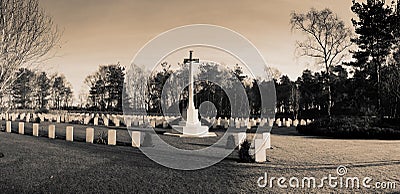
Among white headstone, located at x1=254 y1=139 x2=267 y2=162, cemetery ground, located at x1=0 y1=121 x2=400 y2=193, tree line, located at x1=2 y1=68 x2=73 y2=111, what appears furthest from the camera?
tree line, located at x1=2 y1=68 x2=73 y2=111

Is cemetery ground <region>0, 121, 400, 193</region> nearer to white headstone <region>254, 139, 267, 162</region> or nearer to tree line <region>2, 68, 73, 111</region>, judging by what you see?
white headstone <region>254, 139, 267, 162</region>

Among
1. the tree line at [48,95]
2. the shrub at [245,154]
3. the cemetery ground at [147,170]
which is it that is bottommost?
the cemetery ground at [147,170]

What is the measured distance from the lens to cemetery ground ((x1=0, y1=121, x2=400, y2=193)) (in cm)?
780

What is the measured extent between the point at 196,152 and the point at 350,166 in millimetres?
5151

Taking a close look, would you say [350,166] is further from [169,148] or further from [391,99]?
[391,99]

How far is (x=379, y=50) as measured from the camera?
34.5 meters

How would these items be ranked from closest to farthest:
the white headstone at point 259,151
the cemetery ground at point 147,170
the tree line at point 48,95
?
1. the cemetery ground at point 147,170
2. the white headstone at point 259,151
3. the tree line at point 48,95

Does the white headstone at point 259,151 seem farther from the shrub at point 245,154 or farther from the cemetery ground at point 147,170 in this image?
the cemetery ground at point 147,170

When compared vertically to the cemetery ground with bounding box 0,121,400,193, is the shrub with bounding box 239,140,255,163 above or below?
above

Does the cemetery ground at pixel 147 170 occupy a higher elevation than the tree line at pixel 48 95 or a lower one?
lower

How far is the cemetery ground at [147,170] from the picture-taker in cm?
780

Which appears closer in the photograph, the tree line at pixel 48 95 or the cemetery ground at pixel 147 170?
the cemetery ground at pixel 147 170

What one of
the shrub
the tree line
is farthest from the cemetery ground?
the tree line

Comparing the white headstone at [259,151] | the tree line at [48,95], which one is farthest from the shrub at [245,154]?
the tree line at [48,95]
